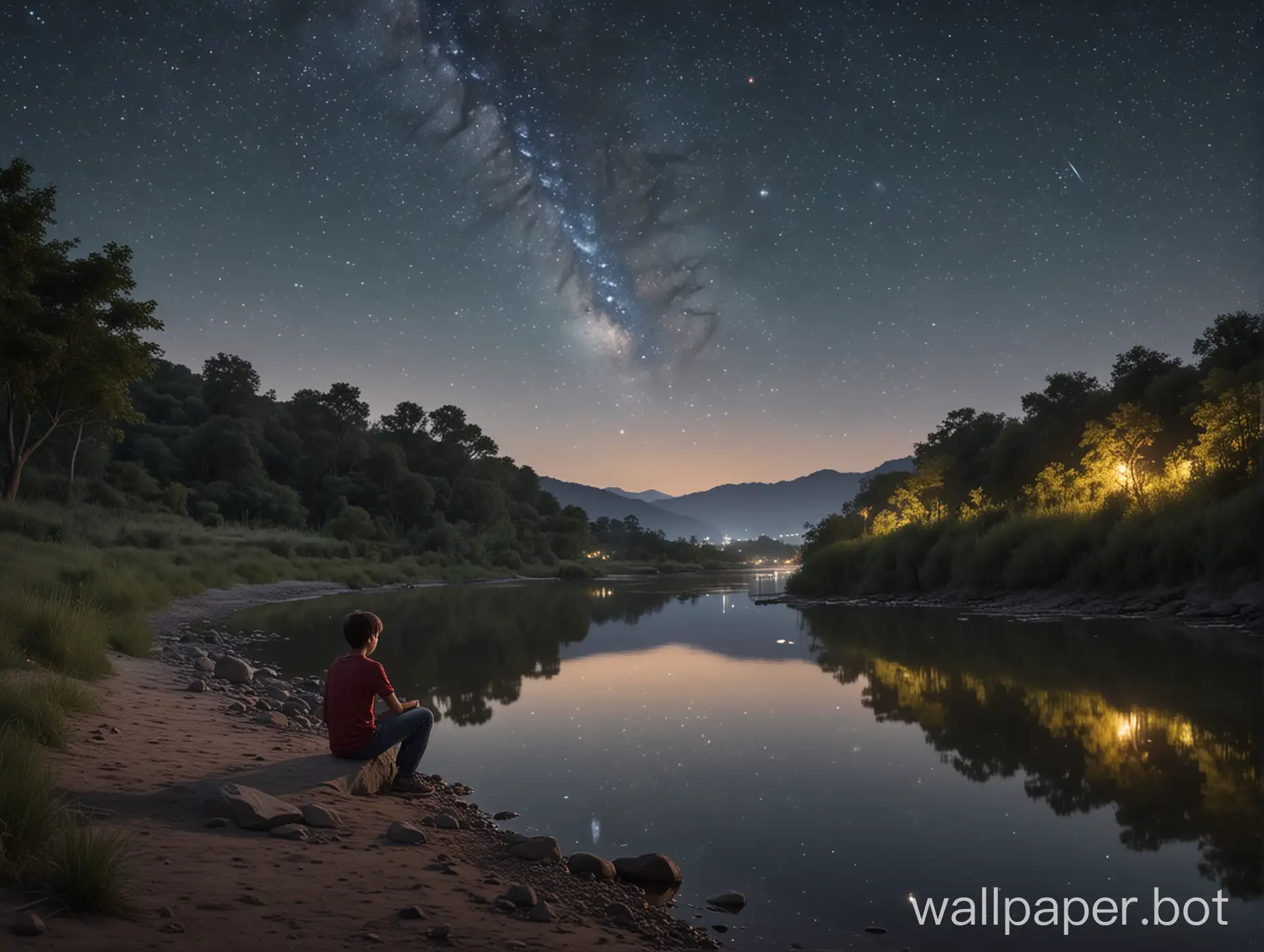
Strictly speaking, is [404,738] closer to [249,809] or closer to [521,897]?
[249,809]

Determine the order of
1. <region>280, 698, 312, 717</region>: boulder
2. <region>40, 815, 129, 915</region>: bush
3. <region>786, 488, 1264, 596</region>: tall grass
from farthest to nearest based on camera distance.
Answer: <region>786, 488, 1264, 596</region>: tall grass, <region>280, 698, 312, 717</region>: boulder, <region>40, 815, 129, 915</region>: bush

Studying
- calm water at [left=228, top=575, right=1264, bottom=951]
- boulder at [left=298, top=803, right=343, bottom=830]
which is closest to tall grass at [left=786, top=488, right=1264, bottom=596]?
calm water at [left=228, top=575, right=1264, bottom=951]

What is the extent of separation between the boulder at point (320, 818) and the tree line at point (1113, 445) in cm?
1897

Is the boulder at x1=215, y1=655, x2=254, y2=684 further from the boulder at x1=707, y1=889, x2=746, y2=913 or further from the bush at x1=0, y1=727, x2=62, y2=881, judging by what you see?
the boulder at x1=707, y1=889, x2=746, y2=913

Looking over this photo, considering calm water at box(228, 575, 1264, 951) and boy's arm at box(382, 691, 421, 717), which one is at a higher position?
boy's arm at box(382, 691, 421, 717)

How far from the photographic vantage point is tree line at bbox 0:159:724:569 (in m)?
26.8

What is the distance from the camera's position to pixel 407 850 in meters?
5.43

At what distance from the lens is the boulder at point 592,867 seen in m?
5.48

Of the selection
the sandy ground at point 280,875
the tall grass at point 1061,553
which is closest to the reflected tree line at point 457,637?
the sandy ground at point 280,875

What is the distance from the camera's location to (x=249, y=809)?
17.8 ft

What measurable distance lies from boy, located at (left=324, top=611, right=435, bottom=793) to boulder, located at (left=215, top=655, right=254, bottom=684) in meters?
6.61

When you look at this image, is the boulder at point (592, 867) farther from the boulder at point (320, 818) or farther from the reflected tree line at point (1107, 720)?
the reflected tree line at point (1107, 720)

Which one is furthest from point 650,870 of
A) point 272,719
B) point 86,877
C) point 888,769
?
point 272,719

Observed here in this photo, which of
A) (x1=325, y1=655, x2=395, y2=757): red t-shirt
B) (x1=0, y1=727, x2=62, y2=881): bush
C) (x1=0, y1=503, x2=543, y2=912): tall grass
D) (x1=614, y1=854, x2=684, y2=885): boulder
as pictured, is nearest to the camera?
(x1=0, y1=503, x2=543, y2=912): tall grass
